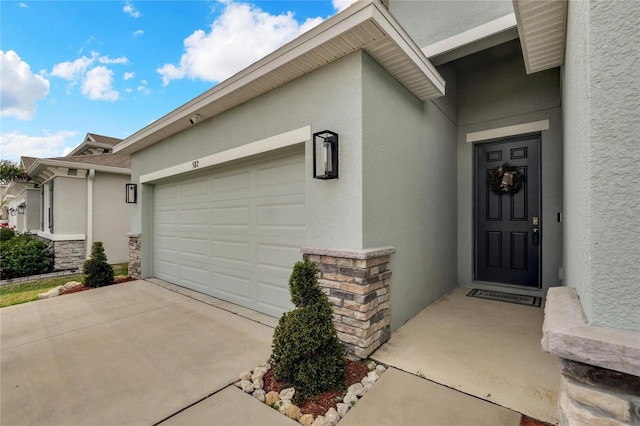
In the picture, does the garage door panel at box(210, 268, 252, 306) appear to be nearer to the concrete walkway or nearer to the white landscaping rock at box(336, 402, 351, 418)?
the concrete walkway

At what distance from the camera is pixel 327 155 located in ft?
9.27

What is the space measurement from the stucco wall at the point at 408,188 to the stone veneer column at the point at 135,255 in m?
5.80

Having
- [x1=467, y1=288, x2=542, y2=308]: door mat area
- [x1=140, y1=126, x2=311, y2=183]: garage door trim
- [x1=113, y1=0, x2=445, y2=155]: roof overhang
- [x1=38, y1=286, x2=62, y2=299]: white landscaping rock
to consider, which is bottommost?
[x1=38, y1=286, x2=62, y2=299]: white landscaping rock

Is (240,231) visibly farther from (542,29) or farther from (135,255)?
(542,29)

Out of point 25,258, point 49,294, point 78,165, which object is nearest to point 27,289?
point 49,294

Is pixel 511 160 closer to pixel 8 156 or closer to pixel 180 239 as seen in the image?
pixel 180 239

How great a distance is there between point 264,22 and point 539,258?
279 inches

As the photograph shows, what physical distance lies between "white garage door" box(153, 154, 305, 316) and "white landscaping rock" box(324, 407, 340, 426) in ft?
6.18

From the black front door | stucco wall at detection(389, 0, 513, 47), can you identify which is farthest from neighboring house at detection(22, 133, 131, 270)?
the black front door

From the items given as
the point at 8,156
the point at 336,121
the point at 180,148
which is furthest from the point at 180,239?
the point at 8,156

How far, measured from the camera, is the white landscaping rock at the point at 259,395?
217 centimetres

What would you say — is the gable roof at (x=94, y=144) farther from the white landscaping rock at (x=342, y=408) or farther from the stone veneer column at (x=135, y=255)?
the white landscaping rock at (x=342, y=408)

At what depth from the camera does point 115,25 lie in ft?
23.0

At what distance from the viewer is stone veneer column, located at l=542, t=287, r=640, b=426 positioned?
0.98m
